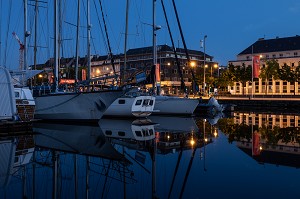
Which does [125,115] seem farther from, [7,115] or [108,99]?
[7,115]

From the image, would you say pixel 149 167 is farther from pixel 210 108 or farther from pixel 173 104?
pixel 210 108

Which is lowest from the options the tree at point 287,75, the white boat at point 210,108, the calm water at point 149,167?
the calm water at point 149,167

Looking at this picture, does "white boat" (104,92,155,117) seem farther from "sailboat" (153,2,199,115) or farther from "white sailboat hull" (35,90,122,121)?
"sailboat" (153,2,199,115)

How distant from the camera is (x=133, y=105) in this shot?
39.6 m

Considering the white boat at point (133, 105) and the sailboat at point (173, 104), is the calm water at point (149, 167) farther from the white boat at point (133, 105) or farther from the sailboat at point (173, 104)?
the sailboat at point (173, 104)

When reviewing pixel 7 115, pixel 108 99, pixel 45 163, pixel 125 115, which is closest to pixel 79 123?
pixel 108 99

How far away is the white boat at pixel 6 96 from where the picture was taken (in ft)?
87.1

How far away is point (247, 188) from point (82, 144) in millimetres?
12217

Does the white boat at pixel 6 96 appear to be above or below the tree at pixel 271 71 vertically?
below

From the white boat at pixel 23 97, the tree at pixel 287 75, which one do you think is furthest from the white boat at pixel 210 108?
the tree at pixel 287 75

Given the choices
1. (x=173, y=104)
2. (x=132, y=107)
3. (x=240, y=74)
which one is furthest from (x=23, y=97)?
(x=240, y=74)

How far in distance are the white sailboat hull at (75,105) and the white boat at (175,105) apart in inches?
541

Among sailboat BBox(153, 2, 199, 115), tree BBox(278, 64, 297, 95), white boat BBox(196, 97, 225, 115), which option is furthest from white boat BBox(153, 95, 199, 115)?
Result: tree BBox(278, 64, 297, 95)

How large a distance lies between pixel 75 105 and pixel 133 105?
7.05 metres
